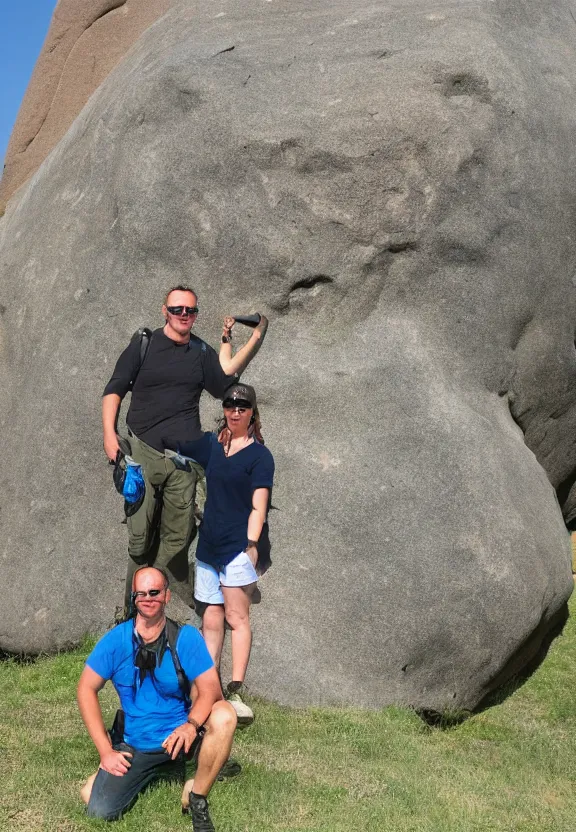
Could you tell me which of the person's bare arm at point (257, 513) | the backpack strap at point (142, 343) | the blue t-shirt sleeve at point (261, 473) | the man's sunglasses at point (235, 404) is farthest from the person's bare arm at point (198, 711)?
the backpack strap at point (142, 343)

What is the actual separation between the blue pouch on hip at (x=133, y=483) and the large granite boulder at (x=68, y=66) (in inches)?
201

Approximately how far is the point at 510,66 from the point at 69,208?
11.4 feet

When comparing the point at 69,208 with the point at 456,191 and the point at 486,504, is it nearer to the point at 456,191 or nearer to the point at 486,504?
the point at 456,191

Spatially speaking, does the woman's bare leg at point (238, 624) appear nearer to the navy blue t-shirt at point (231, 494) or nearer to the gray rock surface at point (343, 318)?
the navy blue t-shirt at point (231, 494)

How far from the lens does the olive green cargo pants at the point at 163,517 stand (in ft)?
21.1

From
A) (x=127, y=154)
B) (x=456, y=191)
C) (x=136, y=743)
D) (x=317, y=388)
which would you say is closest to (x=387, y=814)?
(x=136, y=743)

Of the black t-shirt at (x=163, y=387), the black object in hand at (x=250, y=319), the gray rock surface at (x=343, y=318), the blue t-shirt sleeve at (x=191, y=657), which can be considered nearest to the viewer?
the blue t-shirt sleeve at (x=191, y=657)

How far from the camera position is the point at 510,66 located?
7.38 meters

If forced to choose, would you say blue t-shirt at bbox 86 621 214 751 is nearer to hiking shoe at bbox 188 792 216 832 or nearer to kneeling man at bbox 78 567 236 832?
kneeling man at bbox 78 567 236 832

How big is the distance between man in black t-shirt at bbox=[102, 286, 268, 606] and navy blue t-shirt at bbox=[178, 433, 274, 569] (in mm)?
492

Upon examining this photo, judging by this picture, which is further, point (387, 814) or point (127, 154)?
point (127, 154)

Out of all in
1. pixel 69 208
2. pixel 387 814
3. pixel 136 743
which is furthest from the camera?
pixel 69 208

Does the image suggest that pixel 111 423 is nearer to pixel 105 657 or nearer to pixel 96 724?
pixel 105 657

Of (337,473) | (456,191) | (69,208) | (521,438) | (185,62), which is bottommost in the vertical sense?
(521,438)
